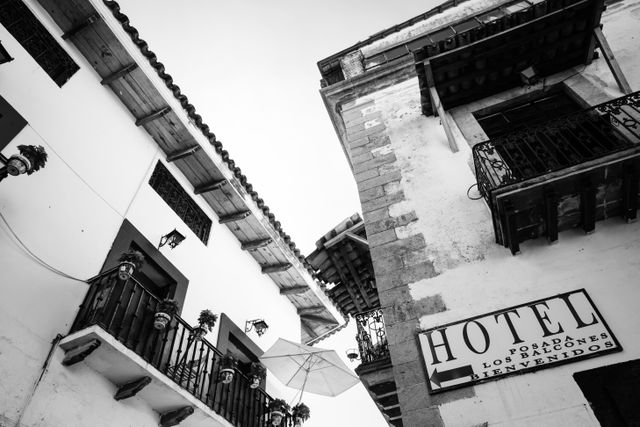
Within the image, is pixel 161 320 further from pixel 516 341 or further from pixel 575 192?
pixel 575 192

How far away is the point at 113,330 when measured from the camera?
5539 millimetres

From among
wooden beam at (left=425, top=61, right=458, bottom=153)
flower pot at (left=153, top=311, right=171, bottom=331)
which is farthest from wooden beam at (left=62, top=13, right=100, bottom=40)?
wooden beam at (left=425, top=61, right=458, bottom=153)

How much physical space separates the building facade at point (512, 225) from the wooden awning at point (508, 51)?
21 millimetres

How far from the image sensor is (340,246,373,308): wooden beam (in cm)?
971

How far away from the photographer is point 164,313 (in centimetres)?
619

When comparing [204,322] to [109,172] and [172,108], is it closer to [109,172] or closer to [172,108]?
[109,172]

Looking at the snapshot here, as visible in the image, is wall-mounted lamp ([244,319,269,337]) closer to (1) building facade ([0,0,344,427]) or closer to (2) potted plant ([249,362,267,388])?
(1) building facade ([0,0,344,427])

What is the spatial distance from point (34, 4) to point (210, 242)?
560 centimetres

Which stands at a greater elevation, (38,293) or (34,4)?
(34,4)

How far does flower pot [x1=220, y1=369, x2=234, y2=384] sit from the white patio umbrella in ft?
2.71

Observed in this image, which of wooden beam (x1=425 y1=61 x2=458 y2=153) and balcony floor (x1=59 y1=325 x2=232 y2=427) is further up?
wooden beam (x1=425 y1=61 x2=458 y2=153)

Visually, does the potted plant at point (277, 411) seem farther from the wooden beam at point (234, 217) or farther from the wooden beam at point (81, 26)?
the wooden beam at point (81, 26)

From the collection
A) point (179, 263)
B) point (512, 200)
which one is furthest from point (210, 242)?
point (512, 200)

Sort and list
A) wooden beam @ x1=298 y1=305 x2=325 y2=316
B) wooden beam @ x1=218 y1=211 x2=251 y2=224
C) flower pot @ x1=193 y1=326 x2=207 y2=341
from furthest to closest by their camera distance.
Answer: wooden beam @ x1=298 y1=305 x2=325 y2=316
wooden beam @ x1=218 y1=211 x2=251 y2=224
flower pot @ x1=193 y1=326 x2=207 y2=341
